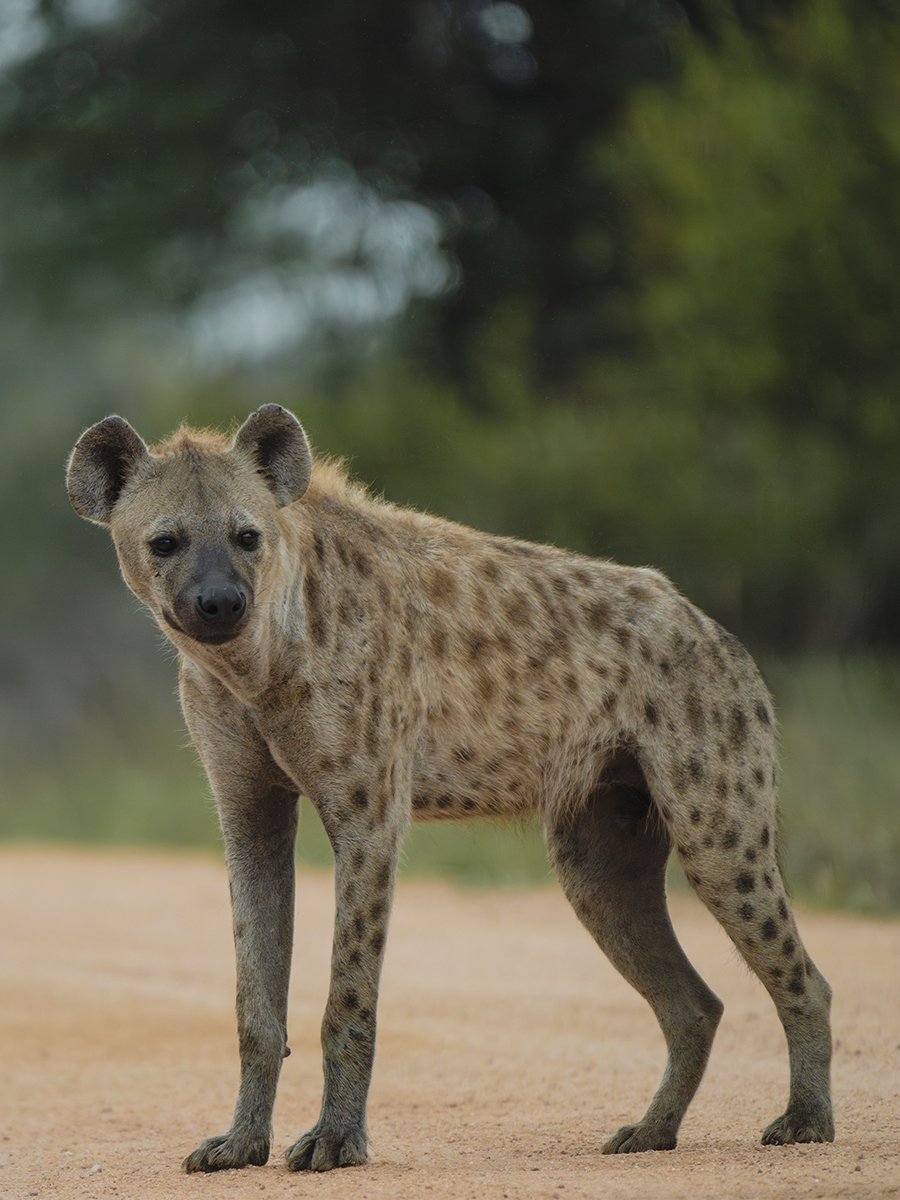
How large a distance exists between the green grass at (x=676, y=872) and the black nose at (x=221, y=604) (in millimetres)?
2827

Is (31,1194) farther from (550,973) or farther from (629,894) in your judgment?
(550,973)

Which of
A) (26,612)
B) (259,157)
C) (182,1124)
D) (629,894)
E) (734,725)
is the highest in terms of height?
(259,157)

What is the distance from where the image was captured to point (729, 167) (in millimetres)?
13438

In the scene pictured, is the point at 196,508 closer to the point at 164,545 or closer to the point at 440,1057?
the point at 164,545

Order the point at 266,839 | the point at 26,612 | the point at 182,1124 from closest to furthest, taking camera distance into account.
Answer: the point at 266,839 < the point at 182,1124 < the point at 26,612

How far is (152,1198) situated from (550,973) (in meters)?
3.57

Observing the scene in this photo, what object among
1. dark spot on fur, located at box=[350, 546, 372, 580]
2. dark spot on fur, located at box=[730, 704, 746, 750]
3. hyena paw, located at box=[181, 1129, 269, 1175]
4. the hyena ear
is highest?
the hyena ear

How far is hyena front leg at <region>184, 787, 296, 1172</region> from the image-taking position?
4004 mm

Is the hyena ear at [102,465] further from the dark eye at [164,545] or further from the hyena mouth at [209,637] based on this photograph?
the hyena mouth at [209,637]

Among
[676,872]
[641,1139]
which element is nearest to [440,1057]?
[641,1139]

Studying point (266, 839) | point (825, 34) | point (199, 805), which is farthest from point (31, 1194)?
point (825, 34)

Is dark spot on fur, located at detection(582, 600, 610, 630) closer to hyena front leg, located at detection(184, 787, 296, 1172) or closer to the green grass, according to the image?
hyena front leg, located at detection(184, 787, 296, 1172)

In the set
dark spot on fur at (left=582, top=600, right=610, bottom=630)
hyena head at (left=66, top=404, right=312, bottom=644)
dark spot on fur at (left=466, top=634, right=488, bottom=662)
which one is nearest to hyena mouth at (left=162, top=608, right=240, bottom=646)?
hyena head at (left=66, top=404, right=312, bottom=644)

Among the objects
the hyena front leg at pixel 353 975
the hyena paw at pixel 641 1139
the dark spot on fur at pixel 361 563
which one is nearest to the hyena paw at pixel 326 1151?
the hyena front leg at pixel 353 975
